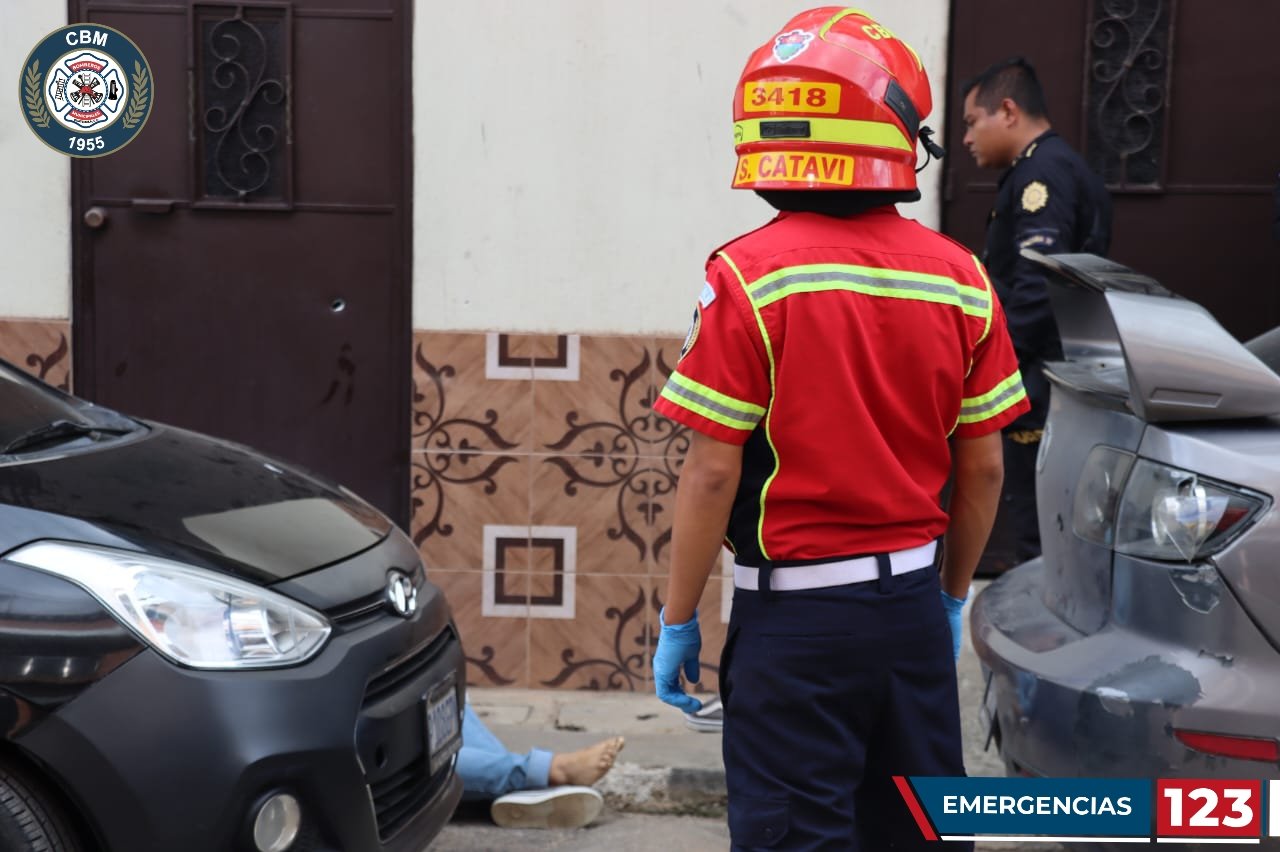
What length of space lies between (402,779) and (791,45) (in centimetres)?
172

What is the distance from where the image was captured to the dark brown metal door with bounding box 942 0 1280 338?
17.3ft

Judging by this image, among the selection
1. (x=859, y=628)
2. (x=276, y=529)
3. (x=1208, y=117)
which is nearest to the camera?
(x=859, y=628)

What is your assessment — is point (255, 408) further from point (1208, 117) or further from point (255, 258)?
point (1208, 117)

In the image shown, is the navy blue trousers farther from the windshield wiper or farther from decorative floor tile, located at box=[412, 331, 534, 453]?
decorative floor tile, located at box=[412, 331, 534, 453]

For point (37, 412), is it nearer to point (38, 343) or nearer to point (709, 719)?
point (38, 343)

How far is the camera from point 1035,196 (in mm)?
4949

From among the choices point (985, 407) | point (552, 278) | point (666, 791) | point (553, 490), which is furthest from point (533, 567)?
point (985, 407)

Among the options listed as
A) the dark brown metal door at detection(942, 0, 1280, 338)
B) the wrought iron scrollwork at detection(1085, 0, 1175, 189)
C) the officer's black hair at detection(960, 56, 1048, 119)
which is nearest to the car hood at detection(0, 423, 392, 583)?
the officer's black hair at detection(960, 56, 1048, 119)

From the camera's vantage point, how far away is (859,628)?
99.6 inches

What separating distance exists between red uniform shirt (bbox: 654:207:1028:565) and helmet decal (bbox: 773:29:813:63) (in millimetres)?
260

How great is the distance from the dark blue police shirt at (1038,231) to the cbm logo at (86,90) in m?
2.96

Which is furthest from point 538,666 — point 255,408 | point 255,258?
point 255,258

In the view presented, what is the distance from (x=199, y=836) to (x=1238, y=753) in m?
1.89

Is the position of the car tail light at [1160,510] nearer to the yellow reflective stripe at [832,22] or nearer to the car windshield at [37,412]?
the yellow reflective stripe at [832,22]
